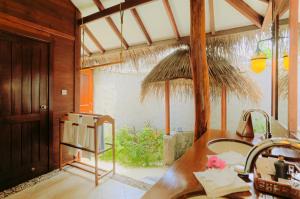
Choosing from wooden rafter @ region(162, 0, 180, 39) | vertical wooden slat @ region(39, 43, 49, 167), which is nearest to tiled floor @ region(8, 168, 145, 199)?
vertical wooden slat @ region(39, 43, 49, 167)

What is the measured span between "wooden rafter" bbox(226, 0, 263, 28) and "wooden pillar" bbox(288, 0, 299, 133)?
1.45 metres

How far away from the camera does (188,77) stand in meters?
3.30

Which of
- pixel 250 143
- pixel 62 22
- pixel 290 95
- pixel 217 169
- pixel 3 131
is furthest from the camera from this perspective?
pixel 62 22

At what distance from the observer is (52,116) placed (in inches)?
112

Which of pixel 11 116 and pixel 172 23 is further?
pixel 172 23

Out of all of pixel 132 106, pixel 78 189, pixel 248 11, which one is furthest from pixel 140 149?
pixel 248 11

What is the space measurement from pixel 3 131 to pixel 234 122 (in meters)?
3.84

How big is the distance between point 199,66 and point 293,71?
0.99 metres

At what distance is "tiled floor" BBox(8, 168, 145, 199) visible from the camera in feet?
7.29

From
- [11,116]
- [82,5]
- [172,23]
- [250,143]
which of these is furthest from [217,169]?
[82,5]

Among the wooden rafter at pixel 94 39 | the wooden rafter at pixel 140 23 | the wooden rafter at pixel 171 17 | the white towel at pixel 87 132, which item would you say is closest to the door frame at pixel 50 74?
the white towel at pixel 87 132

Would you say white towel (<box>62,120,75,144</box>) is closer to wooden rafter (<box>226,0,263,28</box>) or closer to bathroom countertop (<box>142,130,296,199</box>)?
bathroom countertop (<box>142,130,296,199</box>)

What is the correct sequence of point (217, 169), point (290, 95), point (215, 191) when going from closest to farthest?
point (215, 191) → point (217, 169) → point (290, 95)

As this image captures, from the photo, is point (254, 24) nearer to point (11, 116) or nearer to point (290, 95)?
point (290, 95)
